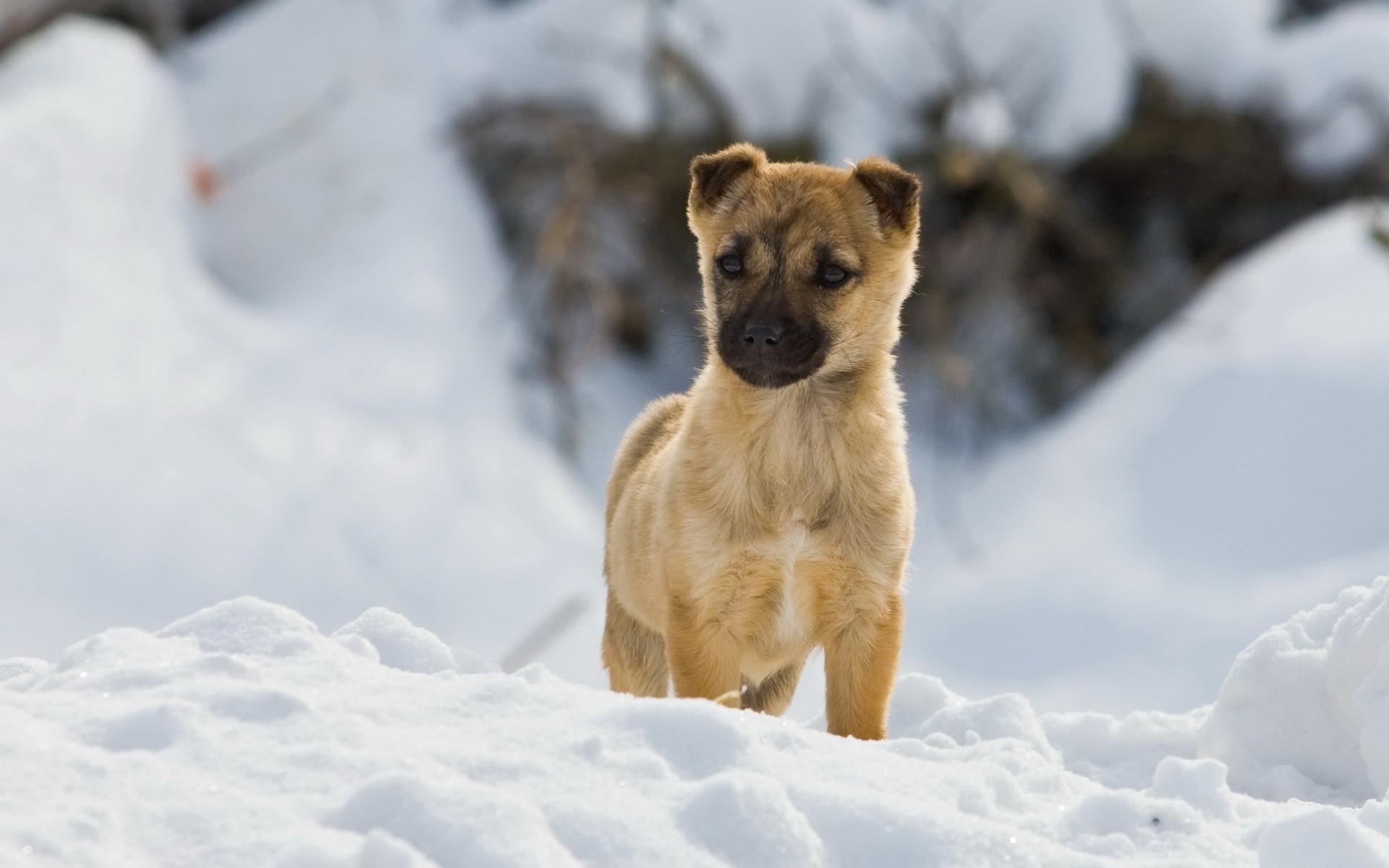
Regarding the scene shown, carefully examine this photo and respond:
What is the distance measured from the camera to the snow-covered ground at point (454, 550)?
8.91ft

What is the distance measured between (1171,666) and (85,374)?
6.34 meters

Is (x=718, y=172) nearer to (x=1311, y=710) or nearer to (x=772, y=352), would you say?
(x=772, y=352)

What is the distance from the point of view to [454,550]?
9250mm

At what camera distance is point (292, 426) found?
9477 millimetres

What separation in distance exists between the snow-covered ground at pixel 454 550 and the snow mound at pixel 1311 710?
0.01 m

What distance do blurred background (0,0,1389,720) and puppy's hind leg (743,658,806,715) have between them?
11.1 ft

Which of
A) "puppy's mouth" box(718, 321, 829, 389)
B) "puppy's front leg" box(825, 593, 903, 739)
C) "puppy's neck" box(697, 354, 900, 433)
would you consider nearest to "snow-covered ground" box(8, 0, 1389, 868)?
"puppy's front leg" box(825, 593, 903, 739)

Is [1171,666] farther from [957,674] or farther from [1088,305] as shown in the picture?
[1088,305]

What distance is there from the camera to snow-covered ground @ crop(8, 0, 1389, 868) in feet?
8.91

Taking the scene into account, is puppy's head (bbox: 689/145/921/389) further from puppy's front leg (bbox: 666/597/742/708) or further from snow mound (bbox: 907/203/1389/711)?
snow mound (bbox: 907/203/1389/711)

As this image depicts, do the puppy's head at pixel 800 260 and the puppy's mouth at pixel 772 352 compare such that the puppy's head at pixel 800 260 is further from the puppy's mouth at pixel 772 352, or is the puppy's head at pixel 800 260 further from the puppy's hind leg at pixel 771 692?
the puppy's hind leg at pixel 771 692

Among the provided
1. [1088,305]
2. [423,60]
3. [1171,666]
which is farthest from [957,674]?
[423,60]

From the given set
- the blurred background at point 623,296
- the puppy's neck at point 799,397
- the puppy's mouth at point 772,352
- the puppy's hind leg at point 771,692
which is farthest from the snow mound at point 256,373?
the puppy's mouth at point 772,352

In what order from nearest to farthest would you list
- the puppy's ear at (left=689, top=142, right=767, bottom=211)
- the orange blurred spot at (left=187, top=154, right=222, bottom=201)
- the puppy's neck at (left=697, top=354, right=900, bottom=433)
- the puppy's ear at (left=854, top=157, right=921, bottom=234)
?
the puppy's neck at (left=697, top=354, right=900, bottom=433), the puppy's ear at (left=854, top=157, right=921, bottom=234), the puppy's ear at (left=689, top=142, right=767, bottom=211), the orange blurred spot at (left=187, top=154, right=222, bottom=201)
